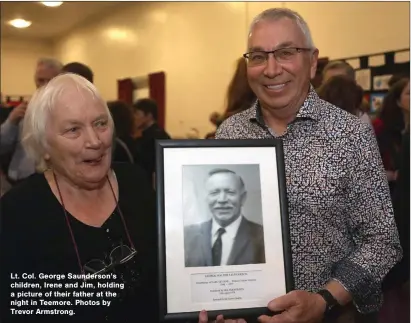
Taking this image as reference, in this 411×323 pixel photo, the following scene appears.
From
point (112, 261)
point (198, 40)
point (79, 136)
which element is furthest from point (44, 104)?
point (198, 40)

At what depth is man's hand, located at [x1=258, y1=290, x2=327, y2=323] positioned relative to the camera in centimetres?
108

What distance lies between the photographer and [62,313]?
110 cm

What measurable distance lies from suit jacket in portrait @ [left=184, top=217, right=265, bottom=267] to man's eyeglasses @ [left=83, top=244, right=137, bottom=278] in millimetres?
159

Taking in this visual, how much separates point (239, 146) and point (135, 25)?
649 cm

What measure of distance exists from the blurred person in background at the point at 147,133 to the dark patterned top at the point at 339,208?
3.33 feet

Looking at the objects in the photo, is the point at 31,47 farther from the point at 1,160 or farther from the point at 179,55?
the point at 1,160

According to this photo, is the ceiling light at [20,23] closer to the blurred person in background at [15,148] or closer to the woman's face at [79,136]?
the blurred person in background at [15,148]

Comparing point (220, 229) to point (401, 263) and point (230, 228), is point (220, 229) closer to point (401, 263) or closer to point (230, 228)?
point (230, 228)

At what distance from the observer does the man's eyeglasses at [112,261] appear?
113 cm

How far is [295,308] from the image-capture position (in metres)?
1.09

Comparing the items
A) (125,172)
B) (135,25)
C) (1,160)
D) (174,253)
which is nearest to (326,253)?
(174,253)

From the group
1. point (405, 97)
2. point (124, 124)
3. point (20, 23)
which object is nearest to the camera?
point (405, 97)

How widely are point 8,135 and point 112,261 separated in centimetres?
148

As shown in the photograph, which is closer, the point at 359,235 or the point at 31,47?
the point at 359,235
